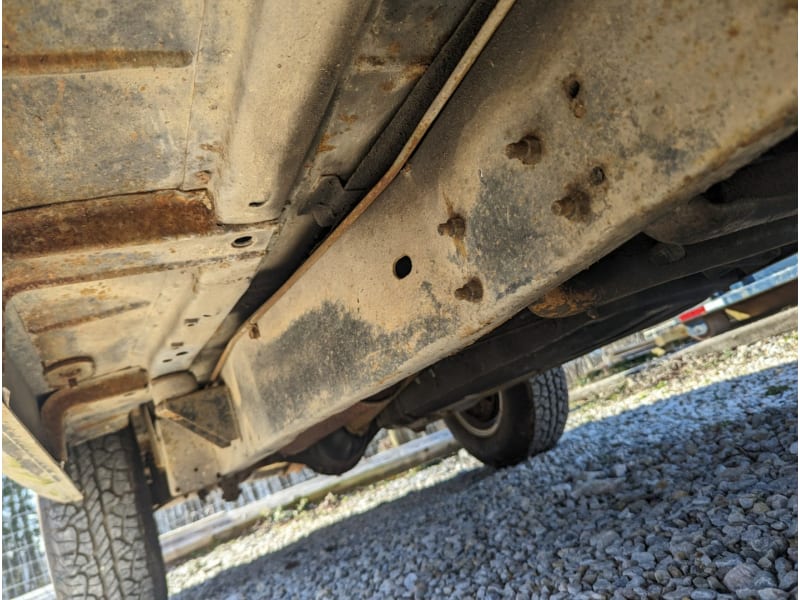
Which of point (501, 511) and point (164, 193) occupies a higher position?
point (164, 193)

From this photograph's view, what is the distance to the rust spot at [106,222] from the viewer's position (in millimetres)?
991

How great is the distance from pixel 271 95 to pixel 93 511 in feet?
7.17

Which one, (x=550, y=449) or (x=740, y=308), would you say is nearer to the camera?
(x=550, y=449)

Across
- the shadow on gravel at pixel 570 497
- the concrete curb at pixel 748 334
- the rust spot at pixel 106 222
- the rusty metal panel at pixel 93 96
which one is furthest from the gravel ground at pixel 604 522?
the rusty metal panel at pixel 93 96

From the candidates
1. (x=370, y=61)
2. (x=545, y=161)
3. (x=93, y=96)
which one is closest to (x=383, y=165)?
(x=370, y=61)

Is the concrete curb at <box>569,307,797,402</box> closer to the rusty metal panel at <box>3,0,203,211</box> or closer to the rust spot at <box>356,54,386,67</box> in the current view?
the rust spot at <box>356,54,386,67</box>

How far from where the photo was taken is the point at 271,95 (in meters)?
0.88

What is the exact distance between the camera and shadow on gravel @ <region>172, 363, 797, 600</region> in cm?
197

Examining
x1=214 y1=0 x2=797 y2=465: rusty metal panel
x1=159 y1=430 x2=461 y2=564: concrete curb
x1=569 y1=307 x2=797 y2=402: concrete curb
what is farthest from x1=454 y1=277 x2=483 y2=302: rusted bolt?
x1=159 y1=430 x2=461 y2=564: concrete curb

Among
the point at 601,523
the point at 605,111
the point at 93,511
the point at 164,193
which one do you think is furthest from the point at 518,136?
the point at 93,511

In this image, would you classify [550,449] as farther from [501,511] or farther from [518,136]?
[518,136]

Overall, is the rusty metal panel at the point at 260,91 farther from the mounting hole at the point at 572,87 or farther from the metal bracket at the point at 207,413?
the metal bracket at the point at 207,413

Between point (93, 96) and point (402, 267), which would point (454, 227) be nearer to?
point (402, 267)

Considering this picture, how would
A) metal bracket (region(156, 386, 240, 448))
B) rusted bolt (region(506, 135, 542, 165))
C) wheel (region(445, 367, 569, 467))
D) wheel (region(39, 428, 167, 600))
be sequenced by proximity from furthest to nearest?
wheel (region(445, 367, 569, 467)) → wheel (region(39, 428, 167, 600)) → metal bracket (region(156, 386, 240, 448)) → rusted bolt (region(506, 135, 542, 165))
